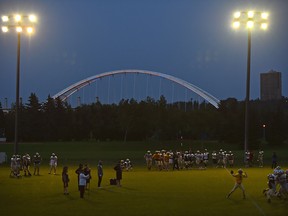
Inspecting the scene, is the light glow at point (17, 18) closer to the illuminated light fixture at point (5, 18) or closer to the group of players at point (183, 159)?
the illuminated light fixture at point (5, 18)

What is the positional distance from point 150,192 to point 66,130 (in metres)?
81.0

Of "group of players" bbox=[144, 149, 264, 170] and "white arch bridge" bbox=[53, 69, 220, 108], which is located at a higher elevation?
"white arch bridge" bbox=[53, 69, 220, 108]

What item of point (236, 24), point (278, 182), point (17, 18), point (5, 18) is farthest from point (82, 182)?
point (236, 24)

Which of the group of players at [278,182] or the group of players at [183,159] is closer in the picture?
the group of players at [278,182]

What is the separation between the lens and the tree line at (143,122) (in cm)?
8919

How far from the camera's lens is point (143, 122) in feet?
300

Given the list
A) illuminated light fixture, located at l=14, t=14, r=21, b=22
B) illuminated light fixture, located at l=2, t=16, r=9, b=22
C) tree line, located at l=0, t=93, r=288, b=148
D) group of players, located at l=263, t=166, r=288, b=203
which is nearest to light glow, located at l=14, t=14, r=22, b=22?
illuminated light fixture, located at l=14, t=14, r=21, b=22

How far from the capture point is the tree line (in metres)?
89.2

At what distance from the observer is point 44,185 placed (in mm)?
27016

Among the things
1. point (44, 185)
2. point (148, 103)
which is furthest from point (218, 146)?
point (44, 185)

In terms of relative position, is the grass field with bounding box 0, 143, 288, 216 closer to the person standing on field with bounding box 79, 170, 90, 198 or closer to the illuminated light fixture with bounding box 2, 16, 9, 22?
the person standing on field with bounding box 79, 170, 90, 198

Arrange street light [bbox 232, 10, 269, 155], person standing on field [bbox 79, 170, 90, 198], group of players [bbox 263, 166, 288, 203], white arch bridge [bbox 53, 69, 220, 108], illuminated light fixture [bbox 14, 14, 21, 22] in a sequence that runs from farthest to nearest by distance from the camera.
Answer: white arch bridge [bbox 53, 69, 220, 108] → street light [bbox 232, 10, 269, 155] → illuminated light fixture [bbox 14, 14, 21, 22] → person standing on field [bbox 79, 170, 90, 198] → group of players [bbox 263, 166, 288, 203]

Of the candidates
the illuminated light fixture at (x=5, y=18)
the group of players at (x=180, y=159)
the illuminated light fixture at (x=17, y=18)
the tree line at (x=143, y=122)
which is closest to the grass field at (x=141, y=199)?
the group of players at (x=180, y=159)

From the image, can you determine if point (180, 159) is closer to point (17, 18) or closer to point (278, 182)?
point (17, 18)
